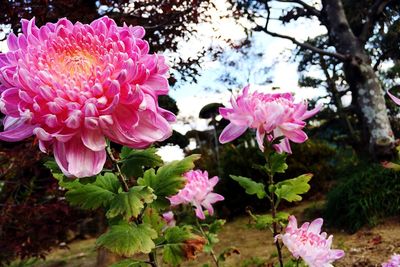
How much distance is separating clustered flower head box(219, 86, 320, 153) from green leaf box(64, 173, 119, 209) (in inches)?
13.0

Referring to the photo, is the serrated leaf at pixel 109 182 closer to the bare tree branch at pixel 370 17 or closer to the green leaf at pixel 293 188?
the green leaf at pixel 293 188

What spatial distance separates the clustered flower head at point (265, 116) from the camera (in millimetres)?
1049

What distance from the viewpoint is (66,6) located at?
319 cm

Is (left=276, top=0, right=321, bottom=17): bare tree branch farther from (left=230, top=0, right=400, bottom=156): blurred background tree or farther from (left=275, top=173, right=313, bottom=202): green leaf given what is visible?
(left=275, top=173, right=313, bottom=202): green leaf

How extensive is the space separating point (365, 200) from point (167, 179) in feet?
17.1

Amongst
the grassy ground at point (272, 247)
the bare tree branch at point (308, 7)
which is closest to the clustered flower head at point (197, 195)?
the grassy ground at point (272, 247)

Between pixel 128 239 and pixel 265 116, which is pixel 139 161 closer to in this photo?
pixel 128 239

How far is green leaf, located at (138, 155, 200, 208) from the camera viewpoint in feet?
2.94

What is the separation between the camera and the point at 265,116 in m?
1.07

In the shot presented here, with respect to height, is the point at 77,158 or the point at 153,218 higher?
the point at 77,158

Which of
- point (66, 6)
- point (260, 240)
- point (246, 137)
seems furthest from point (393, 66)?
point (66, 6)

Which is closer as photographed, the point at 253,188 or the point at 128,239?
the point at 128,239

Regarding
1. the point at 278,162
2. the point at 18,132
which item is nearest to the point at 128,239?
the point at 18,132

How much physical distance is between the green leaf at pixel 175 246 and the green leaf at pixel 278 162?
422mm
